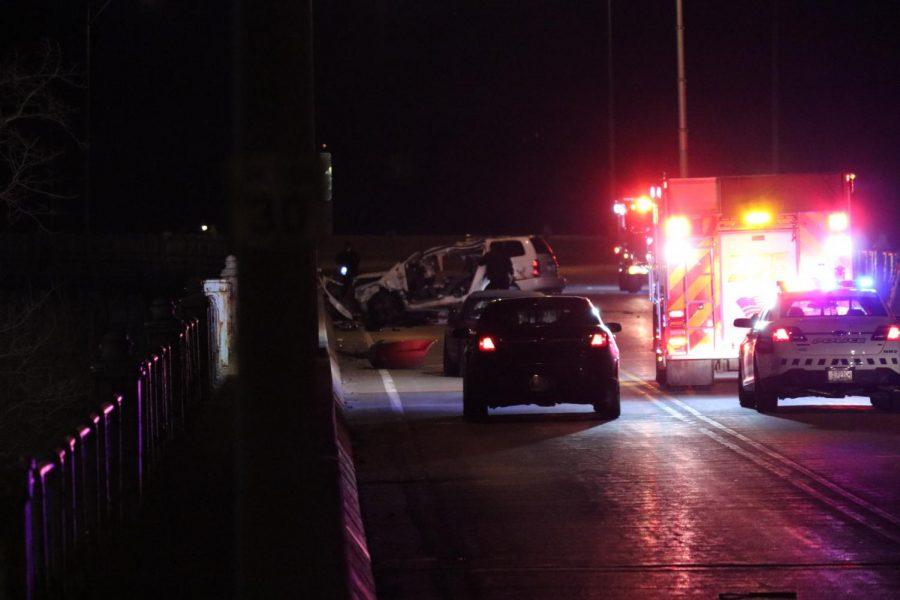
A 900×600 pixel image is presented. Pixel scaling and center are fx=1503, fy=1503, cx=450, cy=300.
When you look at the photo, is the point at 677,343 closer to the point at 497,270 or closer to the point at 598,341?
the point at 598,341

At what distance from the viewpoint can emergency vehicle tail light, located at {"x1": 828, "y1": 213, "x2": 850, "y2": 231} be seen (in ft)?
68.2

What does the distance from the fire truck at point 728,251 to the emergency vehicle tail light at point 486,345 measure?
4283 mm

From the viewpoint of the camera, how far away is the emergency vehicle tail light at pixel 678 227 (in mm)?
20828

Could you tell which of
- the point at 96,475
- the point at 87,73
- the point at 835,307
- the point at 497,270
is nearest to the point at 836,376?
the point at 835,307

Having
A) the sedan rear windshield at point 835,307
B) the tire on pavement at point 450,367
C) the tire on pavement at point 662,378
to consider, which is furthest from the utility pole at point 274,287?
the tire on pavement at point 450,367

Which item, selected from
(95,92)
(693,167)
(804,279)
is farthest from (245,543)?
(693,167)

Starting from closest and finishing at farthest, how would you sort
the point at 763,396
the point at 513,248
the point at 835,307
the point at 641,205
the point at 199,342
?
1. the point at 199,342
2. the point at 763,396
3. the point at 835,307
4. the point at 513,248
5. the point at 641,205

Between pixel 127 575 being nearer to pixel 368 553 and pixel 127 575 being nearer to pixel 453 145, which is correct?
pixel 368 553

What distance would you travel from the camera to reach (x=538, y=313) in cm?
1842

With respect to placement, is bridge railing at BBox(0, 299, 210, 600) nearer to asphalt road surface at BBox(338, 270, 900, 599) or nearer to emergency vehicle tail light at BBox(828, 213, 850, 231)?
asphalt road surface at BBox(338, 270, 900, 599)

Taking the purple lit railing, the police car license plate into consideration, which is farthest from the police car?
the purple lit railing

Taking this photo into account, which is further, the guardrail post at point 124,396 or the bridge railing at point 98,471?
the guardrail post at point 124,396

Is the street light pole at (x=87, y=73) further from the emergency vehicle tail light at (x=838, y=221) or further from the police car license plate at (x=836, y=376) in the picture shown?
the police car license plate at (x=836, y=376)

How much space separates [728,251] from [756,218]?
0.65 m
